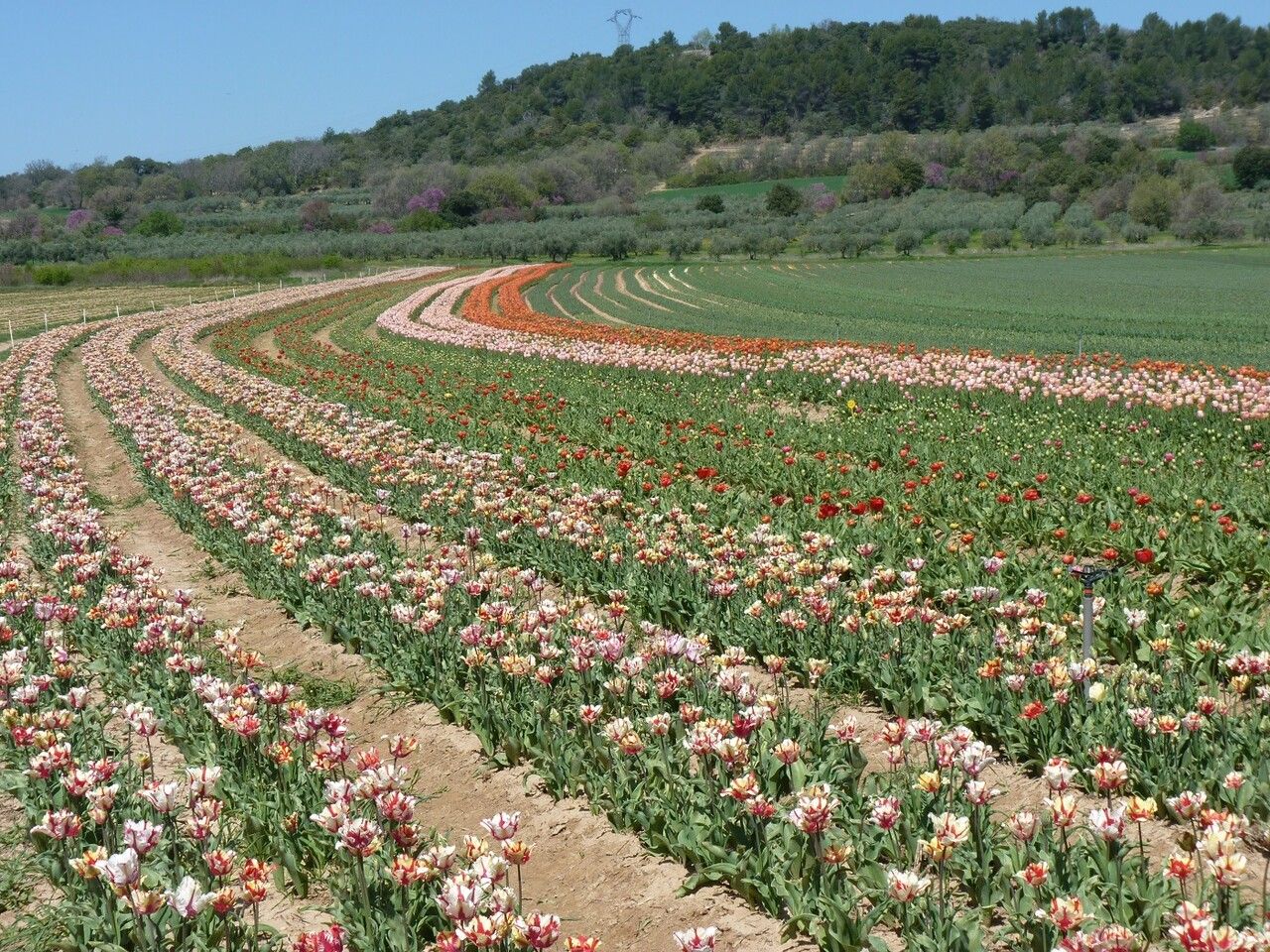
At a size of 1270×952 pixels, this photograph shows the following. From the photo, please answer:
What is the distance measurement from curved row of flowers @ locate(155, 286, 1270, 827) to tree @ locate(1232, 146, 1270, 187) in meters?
146

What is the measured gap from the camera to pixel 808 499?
39.7 feet

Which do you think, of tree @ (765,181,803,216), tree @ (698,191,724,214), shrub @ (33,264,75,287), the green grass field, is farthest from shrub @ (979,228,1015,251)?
shrub @ (33,264,75,287)

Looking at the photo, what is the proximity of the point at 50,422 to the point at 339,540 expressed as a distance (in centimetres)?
1276

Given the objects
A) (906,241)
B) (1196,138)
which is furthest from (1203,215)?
(1196,138)

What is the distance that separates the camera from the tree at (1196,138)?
17012 centimetres

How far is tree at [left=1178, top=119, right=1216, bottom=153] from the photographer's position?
170125 millimetres

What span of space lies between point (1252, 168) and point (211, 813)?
15354cm

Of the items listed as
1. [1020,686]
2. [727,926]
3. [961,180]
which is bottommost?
[727,926]

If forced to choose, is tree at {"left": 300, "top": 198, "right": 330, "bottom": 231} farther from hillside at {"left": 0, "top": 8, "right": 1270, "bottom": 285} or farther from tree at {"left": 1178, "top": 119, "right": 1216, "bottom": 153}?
tree at {"left": 1178, "top": 119, "right": 1216, "bottom": 153}

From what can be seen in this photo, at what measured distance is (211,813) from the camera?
16.6ft

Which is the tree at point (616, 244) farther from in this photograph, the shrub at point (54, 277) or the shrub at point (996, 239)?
the shrub at point (54, 277)

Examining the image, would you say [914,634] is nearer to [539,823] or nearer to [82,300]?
[539,823]

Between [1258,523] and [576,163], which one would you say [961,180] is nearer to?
[576,163]

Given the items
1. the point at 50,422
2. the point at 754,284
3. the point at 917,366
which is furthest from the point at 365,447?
the point at 754,284
